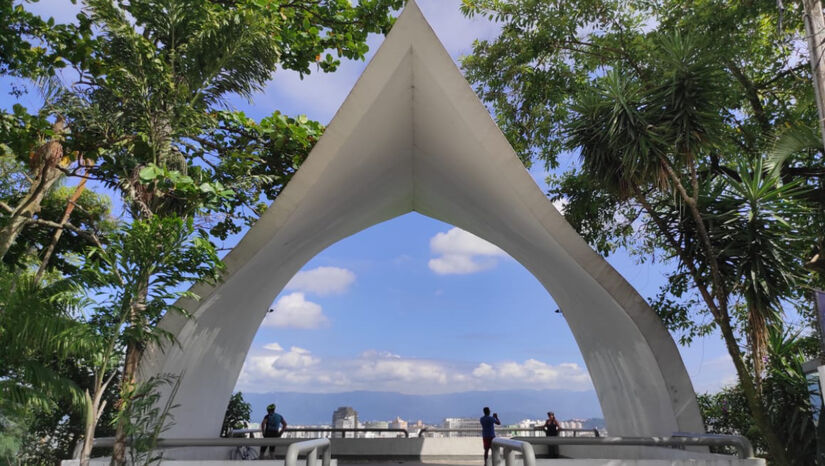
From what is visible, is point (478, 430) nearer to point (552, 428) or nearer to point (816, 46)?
point (552, 428)

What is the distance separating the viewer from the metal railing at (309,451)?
11.2 feet

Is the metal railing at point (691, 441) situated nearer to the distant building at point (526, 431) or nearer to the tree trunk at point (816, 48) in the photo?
the tree trunk at point (816, 48)

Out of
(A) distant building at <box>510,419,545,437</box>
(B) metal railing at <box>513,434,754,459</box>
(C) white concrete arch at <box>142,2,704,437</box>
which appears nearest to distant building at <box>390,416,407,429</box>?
(A) distant building at <box>510,419,545,437</box>

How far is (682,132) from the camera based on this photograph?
7887mm

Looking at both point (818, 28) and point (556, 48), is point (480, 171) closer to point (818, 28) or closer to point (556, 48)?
point (818, 28)

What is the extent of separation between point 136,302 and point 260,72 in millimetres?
3342

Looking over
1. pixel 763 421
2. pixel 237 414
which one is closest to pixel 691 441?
pixel 763 421

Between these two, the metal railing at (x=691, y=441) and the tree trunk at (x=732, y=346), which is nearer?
the metal railing at (x=691, y=441)

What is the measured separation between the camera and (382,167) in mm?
9828

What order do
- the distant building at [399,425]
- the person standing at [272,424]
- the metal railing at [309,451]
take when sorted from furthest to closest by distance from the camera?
the distant building at [399,425], the person standing at [272,424], the metal railing at [309,451]

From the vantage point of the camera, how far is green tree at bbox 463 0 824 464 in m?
→ 7.65

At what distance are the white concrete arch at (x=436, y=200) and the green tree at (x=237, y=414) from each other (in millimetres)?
4244

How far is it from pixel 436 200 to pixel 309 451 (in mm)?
8458

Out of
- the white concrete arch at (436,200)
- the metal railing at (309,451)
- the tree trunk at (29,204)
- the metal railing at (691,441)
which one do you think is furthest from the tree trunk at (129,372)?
the metal railing at (691,441)
